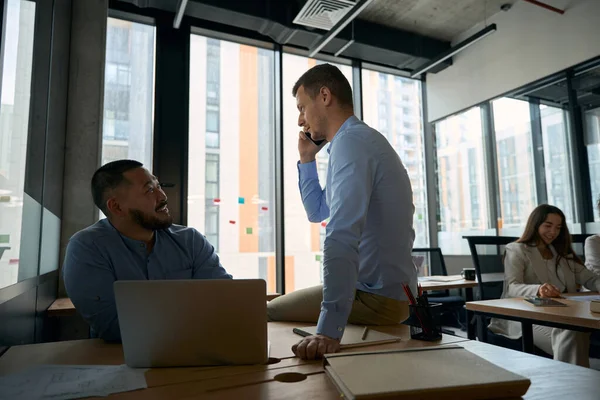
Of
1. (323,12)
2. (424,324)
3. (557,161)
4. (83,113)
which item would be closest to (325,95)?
(424,324)

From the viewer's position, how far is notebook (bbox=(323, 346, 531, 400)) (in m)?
0.64

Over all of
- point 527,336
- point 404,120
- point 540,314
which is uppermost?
point 404,120

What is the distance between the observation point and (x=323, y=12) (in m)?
3.86

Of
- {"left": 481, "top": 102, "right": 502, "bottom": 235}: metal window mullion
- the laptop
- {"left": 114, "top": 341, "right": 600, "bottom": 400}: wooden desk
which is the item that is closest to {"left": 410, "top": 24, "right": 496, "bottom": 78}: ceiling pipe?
{"left": 481, "top": 102, "right": 502, "bottom": 235}: metal window mullion

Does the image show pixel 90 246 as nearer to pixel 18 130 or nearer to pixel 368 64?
pixel 18 130

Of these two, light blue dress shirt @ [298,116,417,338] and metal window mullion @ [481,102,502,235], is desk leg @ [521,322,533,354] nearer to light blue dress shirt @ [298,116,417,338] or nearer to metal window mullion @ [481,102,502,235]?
light blue dress shirt @ [298,116,417,338]

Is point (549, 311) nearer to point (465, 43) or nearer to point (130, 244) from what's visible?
point (130, 244)

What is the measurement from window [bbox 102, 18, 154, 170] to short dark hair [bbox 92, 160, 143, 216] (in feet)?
7.44

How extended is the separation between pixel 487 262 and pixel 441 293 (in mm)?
1698

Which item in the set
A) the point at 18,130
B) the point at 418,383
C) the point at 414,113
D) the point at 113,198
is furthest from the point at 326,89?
the point at 414,113

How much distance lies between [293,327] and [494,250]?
7.46ft

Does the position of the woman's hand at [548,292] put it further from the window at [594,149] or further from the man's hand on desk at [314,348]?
the window at [594,149]

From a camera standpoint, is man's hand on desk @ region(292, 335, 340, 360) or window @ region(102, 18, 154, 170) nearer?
man's hand on desk @ region(292, 335, 340, 360)

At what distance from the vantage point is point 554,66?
427 cm
